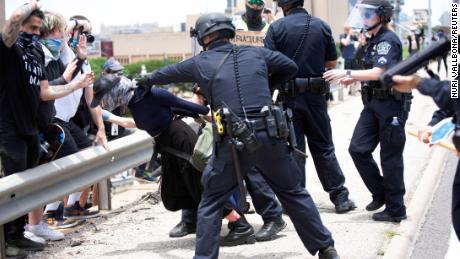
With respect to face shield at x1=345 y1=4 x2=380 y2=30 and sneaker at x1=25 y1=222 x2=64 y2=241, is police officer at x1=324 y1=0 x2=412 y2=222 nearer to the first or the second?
face shield at x1=345 y1=4 x2=380 y2=30

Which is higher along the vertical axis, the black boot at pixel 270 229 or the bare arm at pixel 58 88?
the bare arm at pixel 58 88

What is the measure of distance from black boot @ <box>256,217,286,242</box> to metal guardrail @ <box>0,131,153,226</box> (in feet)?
5.71

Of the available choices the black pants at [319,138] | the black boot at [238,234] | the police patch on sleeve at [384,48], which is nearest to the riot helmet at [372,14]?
→ the police patch on sleeve at [384,48]

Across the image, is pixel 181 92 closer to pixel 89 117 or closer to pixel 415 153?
pixel 415 153

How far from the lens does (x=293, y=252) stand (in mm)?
6445

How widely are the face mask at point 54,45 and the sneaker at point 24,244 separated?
184 centimetres

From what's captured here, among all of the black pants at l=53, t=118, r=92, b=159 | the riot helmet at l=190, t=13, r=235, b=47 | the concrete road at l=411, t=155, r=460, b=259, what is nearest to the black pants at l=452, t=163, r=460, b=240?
the concrete road at l=411, t=155, r=460, b=259

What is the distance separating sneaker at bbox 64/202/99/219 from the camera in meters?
8.42

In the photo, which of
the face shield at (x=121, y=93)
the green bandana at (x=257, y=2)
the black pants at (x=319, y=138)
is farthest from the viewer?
the green bandana at (x=257, y=2)

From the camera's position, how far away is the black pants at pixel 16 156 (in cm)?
643

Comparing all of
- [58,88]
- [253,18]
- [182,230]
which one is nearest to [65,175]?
[58,88]

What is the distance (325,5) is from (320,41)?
218 inches

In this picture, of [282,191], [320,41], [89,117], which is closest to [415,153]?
[320,41]

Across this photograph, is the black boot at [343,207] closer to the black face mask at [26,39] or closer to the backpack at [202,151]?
the backpack at [202,151]
